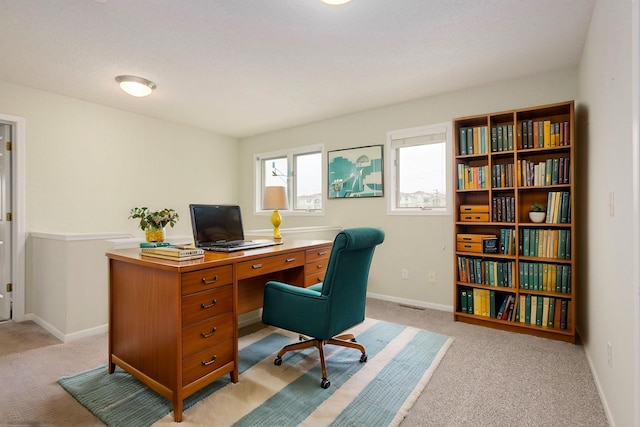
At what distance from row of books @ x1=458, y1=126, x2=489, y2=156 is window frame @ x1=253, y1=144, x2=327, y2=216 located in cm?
190

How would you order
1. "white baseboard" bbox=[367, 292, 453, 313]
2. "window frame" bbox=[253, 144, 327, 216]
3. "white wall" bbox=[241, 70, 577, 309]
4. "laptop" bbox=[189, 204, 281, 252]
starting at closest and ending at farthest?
1. "laptop" bbox=[189, 204, 281, 252]
2. "white wall" bbox=[241, 70, 577, 309]
3. "white baseboard" bbox=[367, 292, 453, 313]
4. "window frame" bbox=[253, 144, 327, 216]

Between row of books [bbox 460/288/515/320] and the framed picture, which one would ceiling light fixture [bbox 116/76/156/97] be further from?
row of books [bbox 460/288/515/320]

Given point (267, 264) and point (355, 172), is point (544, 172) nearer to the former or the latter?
point (355, 172)

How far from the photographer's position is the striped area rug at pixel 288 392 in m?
1.63

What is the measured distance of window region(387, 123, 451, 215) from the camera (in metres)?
3.57

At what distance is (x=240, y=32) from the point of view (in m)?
2.34

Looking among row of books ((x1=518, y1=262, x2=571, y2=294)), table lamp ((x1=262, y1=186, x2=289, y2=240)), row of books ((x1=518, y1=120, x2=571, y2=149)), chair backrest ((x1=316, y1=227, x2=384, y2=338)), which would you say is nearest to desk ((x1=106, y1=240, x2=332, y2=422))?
chair backrest ((x1=316, y1=227, x2=384, y2=338))

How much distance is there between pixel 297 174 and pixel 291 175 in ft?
0.31

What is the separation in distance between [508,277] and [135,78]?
156 inches

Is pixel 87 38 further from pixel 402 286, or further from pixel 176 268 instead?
pixel 402 286

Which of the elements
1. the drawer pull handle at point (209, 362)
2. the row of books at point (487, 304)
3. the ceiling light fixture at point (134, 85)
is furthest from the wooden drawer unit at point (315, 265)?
the ceiling light fixture at point (134, 85)

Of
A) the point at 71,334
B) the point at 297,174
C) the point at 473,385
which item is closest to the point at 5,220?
the point at 71,334

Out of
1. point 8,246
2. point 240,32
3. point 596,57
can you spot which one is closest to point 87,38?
point 240,32

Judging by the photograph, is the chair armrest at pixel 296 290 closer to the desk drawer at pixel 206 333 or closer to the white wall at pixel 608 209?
the desk drawer at pixel 206 333
